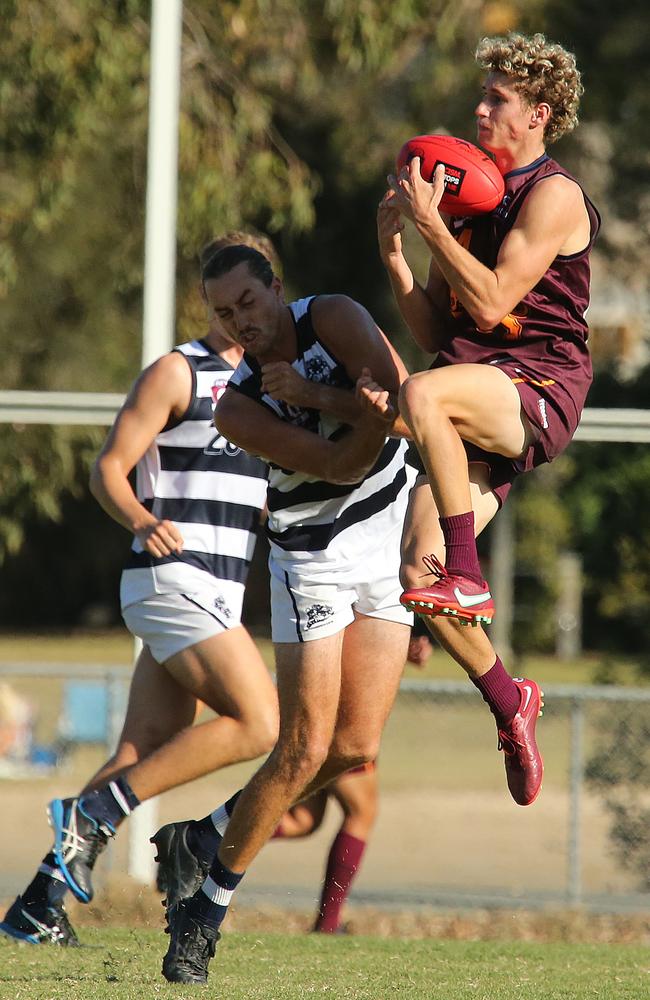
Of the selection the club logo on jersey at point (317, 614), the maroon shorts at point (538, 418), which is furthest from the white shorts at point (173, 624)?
the maroon shorts at point (538, 418)

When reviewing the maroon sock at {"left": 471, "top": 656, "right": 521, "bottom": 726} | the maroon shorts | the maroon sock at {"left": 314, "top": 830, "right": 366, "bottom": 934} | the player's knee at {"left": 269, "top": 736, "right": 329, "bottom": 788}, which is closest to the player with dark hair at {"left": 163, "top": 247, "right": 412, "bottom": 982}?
the player's knee at {"left": 269, "top": 736, "right": 329, "bottom": 788}

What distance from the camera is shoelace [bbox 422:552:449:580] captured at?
436 centimetres

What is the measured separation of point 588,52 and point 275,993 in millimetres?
12495

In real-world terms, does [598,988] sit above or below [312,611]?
below

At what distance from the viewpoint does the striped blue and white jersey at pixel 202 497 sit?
219 inches

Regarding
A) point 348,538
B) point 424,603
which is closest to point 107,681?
point 348,538

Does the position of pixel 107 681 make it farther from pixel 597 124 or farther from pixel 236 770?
pixel 597 124

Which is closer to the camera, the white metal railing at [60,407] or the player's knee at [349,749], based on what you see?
the player's knee at [349,749]

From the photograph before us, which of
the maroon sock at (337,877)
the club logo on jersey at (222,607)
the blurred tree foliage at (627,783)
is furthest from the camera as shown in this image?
the blurred tree foliage at (627,783)

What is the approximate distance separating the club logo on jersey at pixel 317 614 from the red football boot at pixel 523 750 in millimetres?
641

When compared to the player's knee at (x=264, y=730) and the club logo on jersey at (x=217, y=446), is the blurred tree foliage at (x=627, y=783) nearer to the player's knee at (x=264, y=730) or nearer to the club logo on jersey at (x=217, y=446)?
the player's knee at (x=264, y=730)

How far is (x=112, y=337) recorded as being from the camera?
48.5 feet

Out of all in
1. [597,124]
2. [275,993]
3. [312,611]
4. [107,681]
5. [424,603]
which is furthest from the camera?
[597,124]

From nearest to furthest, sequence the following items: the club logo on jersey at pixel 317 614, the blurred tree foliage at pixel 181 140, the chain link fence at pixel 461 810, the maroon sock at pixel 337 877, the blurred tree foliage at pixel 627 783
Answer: the club logo on jersey at pixel 317 614 → the maroon sock at pixel 337 877 → the chain link fence at pixel 461 810 → the blurred tree foliage at pixel 627 783 → the blurred tree foliage at pixel 181 140
